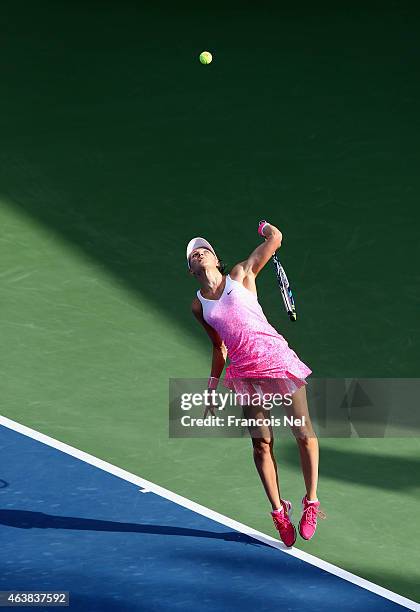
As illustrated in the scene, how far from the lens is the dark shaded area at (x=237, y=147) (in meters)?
14.5

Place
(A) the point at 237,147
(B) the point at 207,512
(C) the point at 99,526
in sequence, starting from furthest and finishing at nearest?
1. (A) the point at 237,147
2. (B) the point at 207,512
3. (C) the point at 99,526

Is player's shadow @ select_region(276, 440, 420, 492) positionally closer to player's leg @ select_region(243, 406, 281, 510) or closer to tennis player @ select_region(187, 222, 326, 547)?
tennis player @ select_region(187, 222, 326, 547)

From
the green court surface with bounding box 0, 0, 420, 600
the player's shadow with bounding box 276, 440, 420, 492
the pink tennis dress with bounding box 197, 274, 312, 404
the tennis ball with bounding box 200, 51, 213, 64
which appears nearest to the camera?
the pink tennis dress with bounding box 197, 274, 312, 404

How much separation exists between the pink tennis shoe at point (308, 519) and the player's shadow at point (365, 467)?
1.12 metres

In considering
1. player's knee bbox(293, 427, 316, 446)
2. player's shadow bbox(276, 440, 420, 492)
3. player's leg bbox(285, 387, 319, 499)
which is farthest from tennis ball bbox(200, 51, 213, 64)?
player's knee bbox(293, 427, 316, 446)

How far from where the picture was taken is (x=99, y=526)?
10484 millimetres

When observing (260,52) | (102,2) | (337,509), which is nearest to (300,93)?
(260,52)

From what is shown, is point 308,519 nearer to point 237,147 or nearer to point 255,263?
point 255,263

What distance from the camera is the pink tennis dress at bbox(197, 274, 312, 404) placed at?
10.0m

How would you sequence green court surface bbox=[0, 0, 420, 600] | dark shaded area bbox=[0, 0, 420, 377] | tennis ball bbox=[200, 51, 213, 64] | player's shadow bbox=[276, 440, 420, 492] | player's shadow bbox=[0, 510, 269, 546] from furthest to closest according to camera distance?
tennis ball bbox=[200, 51, 213, 64], dark shaded area bbox=[0, 0, 420, 377], green court surface bbox=[0, 0, 420, 600], player's shadow bbox=[276, 440, 420, 492], player's shadow bbox=[0, 510, 269, 546]

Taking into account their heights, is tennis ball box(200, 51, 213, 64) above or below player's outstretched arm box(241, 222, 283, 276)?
above

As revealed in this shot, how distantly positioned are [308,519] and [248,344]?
4.56ft

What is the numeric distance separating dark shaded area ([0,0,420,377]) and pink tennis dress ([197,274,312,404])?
3.07 m

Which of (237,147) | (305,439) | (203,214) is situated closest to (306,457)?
(305,439)
